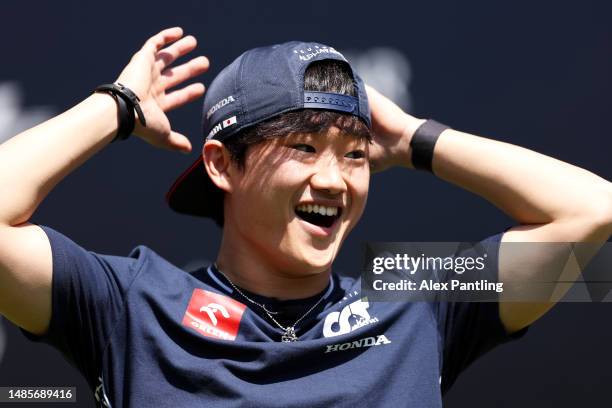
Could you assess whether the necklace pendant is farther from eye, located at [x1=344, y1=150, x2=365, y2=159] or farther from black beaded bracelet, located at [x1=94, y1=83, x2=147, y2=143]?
black beaded bracelet, located at [x1=94, y1=83, x2=147, y2=143]

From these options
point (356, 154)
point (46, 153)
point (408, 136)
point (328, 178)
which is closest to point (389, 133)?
point (408, 136)

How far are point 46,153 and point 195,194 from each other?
397mm

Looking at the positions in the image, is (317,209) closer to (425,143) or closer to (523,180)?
(425,143)

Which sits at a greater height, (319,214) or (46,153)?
(46,153)

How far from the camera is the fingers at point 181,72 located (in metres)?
2.00

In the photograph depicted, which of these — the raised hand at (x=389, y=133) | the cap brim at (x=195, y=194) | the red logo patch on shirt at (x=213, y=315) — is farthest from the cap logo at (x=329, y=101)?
the red logo patch on shirt at (x=213, y=315)

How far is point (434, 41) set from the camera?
2.52 metres

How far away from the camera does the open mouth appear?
1.77 metres

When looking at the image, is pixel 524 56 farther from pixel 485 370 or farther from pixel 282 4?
pixel 485 370

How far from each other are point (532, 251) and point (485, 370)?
735mm

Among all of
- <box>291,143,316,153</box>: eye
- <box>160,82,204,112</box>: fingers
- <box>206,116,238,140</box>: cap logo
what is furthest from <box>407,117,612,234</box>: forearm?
<box>160,82,204,112</box>: fingers

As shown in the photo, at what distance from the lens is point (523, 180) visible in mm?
1843

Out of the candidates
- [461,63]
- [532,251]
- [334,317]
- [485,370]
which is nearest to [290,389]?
[334,317]

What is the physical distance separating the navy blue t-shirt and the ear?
19cm
